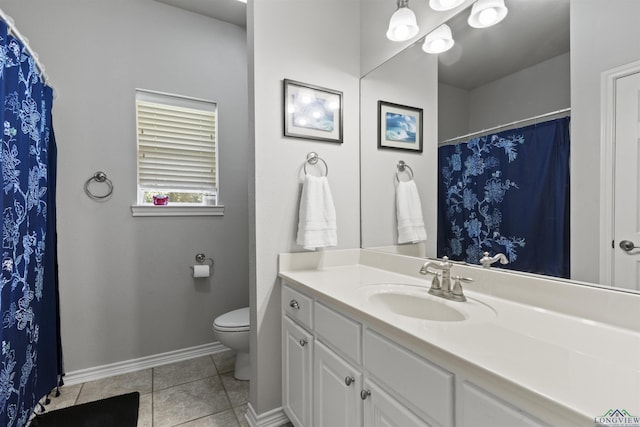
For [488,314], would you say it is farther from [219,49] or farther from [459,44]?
[219,49]

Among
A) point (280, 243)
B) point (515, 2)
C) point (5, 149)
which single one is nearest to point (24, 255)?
point (5, 149)

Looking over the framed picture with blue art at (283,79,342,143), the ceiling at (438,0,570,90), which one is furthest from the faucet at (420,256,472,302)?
the framed picture with blue art at (283,79,342,143)

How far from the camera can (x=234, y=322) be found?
6.68ft

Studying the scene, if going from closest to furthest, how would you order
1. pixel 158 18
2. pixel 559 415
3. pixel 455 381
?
pixel 559 415
pixel 455 381
pixel 158 18

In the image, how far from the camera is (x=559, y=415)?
518mm

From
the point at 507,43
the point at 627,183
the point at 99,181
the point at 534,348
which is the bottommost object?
the point at 534,348

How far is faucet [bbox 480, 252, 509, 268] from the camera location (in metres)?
1.19

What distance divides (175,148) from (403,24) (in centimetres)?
184

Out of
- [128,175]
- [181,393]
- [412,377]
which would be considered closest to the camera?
[412,377]

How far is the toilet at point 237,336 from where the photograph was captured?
6.45ft

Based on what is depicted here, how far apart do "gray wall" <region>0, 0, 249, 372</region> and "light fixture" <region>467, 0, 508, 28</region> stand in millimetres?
1817

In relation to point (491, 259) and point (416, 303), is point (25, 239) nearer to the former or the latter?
point (416, 303)

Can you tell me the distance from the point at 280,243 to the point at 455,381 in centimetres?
113

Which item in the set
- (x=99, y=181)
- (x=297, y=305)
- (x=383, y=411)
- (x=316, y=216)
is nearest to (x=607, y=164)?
(x=383, y=411)
